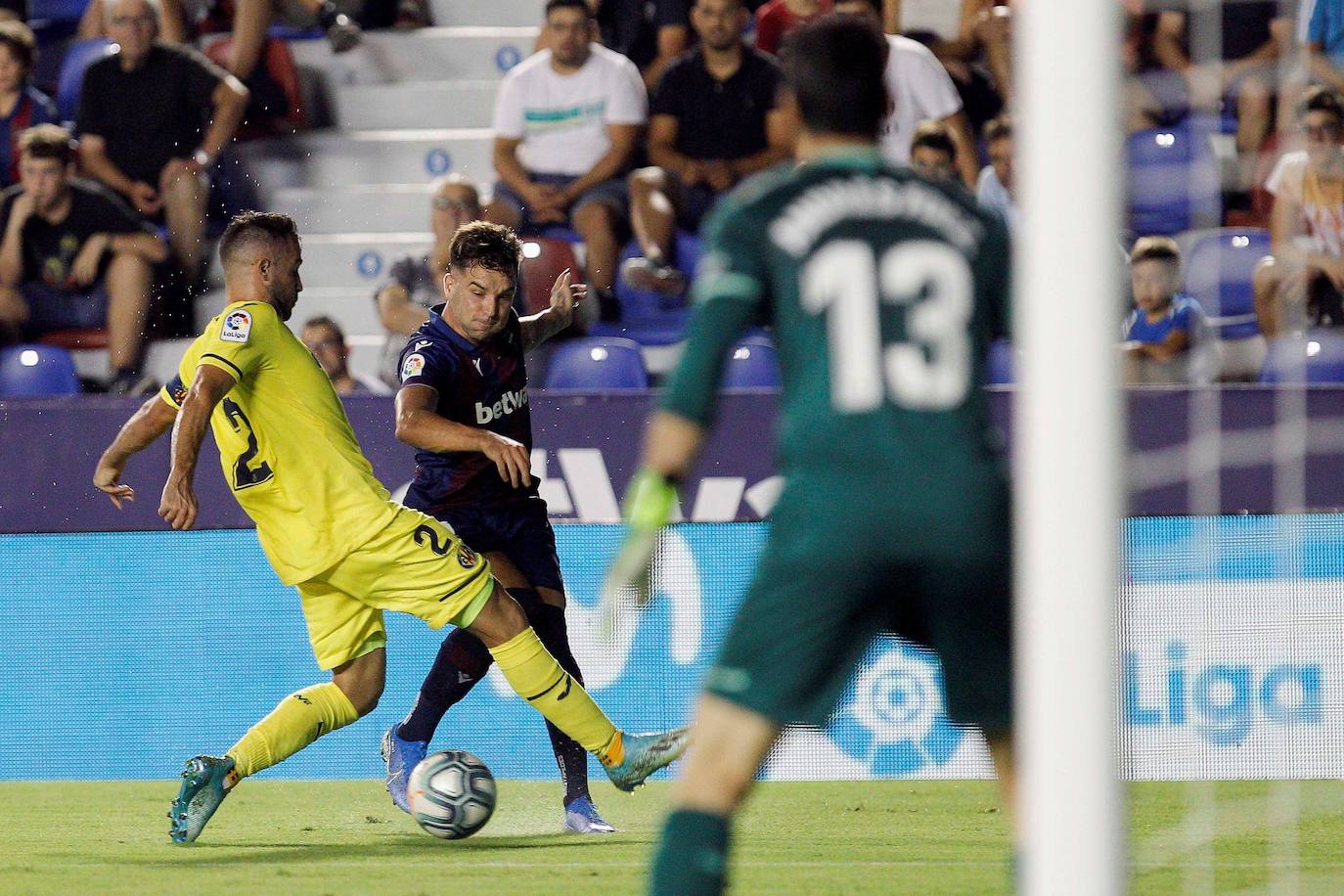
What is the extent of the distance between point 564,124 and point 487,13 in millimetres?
1980

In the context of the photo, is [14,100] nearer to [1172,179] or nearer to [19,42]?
[19,42]

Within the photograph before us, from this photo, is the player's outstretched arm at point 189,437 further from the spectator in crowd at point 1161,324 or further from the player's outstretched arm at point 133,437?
the spectator in crowd at point 1161,324

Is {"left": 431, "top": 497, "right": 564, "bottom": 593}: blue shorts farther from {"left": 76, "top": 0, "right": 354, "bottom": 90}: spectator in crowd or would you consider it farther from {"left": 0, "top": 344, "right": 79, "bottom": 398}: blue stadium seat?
{"left": 76, "top": 0, "right": 354, "bottom": 90}: spectator in crowd

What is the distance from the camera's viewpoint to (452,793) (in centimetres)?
556

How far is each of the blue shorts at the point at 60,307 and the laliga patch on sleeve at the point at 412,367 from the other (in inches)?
165

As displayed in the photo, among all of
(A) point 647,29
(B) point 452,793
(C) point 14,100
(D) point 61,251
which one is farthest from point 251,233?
(C) point 14,100

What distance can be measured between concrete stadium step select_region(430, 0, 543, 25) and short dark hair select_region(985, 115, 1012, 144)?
3.28m

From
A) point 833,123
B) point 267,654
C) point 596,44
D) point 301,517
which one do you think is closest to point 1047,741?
point 833,123

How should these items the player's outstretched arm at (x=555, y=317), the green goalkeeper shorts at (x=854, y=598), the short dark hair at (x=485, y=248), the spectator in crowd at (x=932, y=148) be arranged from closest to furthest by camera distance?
the green goalkeeper shorts at (x=854, y=598) → the short dark hair at (x=485, y=248) → the player's outstretched arm at (x=555, y=317) → the spectator in crowd at (x=932, y=148)

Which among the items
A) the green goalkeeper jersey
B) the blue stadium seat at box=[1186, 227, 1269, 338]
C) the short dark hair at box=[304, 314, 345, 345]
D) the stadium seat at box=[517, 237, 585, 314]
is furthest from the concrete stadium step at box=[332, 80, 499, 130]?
the green goalkeeper jersey

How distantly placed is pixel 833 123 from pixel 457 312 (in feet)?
9.42

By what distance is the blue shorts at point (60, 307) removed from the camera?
9.49m

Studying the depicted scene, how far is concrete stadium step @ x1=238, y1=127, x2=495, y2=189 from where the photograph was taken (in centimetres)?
1087

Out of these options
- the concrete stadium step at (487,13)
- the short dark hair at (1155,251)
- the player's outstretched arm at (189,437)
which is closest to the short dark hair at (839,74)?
the player's outstretched arm at (189,437)
